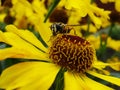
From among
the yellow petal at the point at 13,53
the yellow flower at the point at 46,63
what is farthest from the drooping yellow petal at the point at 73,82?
the yellow petal at the point at 13,53

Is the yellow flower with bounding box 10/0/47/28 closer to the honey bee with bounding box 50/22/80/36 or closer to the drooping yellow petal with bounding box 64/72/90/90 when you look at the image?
the honey bee with bounding box 50/22/80/36

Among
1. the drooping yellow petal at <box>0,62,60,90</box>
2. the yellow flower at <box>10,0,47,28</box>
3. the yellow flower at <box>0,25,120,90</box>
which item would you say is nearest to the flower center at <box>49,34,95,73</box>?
the yellow flower at <box>0,25,120,90</box>

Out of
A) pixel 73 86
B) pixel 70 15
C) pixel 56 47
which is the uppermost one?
pixel 70 15

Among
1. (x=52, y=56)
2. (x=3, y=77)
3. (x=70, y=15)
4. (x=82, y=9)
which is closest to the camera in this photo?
(x=3, y=77)

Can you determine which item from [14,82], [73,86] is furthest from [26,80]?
[73,86]

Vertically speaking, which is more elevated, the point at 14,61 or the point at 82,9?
the point at 82,9

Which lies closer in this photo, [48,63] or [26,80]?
[26,80]

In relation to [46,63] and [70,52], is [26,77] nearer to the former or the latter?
[46,63]

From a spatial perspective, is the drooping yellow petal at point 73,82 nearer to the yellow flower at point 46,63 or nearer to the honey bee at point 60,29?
the yellow flower at point 46,63

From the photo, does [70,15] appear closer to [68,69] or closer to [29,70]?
[68,69]
